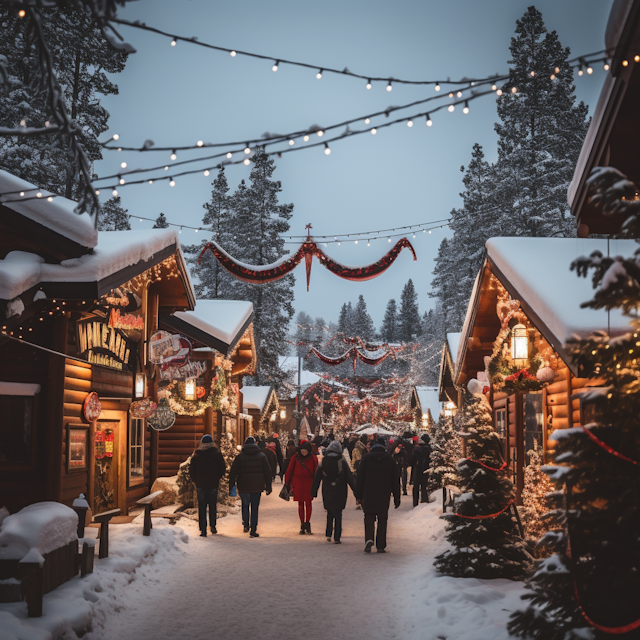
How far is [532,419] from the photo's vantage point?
13820 mm

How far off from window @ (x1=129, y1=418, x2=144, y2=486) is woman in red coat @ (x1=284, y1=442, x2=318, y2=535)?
14.8 ft

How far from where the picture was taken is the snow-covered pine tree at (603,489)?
4.61 metres

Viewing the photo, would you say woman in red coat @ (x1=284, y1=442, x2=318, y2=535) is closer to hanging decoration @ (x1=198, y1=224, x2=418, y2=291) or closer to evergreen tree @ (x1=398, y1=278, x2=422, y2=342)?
hanging decoration @ (x1=198, y1=224, x2=418, y2=291)

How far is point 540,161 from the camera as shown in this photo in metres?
30.0

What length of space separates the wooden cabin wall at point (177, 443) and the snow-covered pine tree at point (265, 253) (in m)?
19.9

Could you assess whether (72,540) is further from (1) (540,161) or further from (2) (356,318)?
(2) (356,318)

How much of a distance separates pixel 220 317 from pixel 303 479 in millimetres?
9443

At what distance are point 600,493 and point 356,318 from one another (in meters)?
93.7

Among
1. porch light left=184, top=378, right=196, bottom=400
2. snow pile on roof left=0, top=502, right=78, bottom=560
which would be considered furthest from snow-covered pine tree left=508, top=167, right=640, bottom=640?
porch light left=184, top=378, right=196, bottom=400

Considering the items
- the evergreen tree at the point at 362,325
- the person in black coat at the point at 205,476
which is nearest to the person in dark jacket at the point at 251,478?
the person in black coat at the point at 205,476

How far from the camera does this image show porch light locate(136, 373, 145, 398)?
15.8m

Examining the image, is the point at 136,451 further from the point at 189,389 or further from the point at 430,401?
the point at 430,401

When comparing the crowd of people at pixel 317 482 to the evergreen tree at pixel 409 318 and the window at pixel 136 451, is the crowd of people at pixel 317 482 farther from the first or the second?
the evergreen tree at pixel 409 318

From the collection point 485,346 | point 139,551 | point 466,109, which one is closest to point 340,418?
point 485,346
